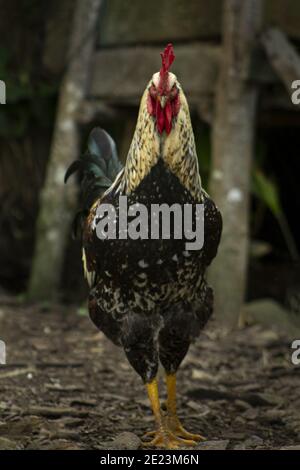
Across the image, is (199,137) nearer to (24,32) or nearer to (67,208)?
(67,208)

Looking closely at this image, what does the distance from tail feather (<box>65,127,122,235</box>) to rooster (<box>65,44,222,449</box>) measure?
2.05 ft

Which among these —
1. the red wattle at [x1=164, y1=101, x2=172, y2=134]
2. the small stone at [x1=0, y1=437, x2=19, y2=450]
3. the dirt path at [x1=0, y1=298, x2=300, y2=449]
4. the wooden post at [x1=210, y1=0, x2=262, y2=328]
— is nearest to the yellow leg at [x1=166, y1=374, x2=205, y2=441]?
the dirt path at [x1=0, y1=298, x2=300, y2=449]

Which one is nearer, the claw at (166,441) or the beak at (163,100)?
the beak at (163,100)

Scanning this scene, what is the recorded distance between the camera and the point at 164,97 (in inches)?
156

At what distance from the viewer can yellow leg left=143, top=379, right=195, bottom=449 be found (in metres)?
4.25

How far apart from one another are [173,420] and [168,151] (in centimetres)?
154

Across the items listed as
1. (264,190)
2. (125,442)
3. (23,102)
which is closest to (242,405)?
(125,442)

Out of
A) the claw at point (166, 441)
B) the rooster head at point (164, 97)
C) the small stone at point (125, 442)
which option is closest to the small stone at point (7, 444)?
the small stone at point (125, 442)

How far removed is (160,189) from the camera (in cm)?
410

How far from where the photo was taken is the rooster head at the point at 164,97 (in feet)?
13.0

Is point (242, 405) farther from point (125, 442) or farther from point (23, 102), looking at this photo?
point (23, 102)

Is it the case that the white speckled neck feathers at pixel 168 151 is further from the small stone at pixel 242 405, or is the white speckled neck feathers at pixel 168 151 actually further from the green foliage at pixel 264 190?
the green foliage at pixel 264 190

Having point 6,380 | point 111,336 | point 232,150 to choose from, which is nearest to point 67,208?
point 232,150

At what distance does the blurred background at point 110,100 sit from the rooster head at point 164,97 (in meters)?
2.94
